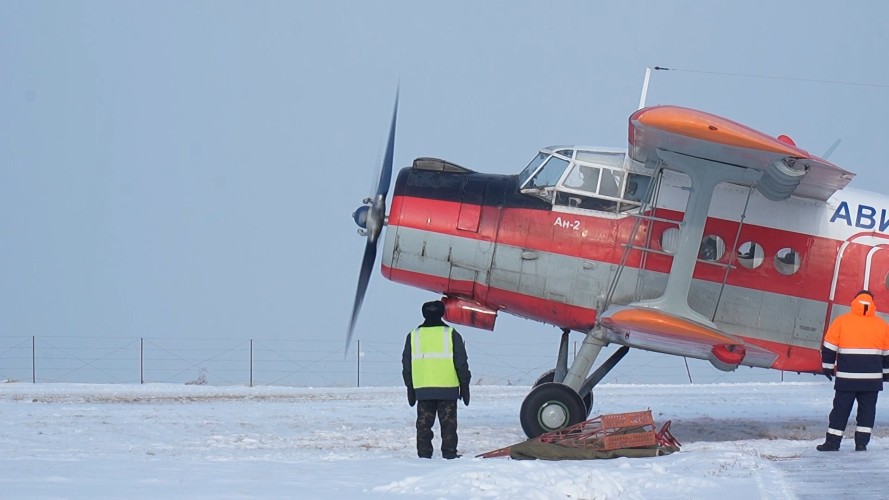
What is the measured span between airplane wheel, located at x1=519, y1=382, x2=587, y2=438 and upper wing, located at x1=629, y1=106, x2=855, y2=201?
9.76ft

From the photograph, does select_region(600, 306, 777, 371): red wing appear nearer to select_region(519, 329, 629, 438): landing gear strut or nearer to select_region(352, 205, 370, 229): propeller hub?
select_region(519, 329, 629, 438): landing gear strut

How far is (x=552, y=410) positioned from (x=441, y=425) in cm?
203

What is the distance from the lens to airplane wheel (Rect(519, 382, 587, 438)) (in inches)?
485

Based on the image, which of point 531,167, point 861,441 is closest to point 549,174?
point 531,167

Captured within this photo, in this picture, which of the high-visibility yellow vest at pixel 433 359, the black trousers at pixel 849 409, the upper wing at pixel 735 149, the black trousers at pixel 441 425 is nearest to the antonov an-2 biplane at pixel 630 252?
the upper wing at pixel 735 149

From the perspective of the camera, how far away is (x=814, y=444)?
11531 millimetres

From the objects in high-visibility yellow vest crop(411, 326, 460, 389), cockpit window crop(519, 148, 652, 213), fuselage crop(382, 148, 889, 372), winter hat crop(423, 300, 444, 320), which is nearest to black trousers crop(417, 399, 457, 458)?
high-visibility yellow vest crop(411, 326, 460, 389)

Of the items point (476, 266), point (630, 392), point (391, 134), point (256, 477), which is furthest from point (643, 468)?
point (630, 392)

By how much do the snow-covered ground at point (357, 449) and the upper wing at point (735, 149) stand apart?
2994 millimetres

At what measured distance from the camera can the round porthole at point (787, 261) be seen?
12969 millimetres

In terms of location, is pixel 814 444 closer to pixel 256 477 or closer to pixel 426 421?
pixel 426 421

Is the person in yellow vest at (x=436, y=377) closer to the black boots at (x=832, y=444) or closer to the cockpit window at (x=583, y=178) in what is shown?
the cockpit window at (x=583, y=178)

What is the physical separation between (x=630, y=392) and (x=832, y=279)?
882 centimetres

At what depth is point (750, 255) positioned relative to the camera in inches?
510
